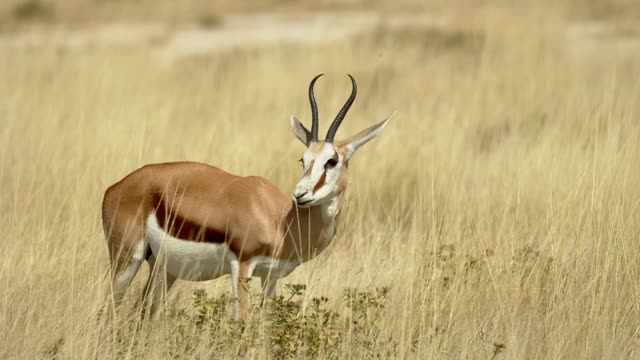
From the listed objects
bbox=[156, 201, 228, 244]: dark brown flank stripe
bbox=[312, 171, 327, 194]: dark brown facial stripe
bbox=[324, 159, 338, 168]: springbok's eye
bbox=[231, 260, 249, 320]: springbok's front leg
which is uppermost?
bbox=[324, 159, 338, 168]: springbok's eye

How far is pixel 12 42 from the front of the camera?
58.3ft

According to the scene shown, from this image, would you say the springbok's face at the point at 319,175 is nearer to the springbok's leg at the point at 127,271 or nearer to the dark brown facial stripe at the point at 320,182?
the dark brown facial stripe at the point at 320,182

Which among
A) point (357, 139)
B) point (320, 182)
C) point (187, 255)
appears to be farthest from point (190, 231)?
point (357, 139)

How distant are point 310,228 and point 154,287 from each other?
92 centimetres

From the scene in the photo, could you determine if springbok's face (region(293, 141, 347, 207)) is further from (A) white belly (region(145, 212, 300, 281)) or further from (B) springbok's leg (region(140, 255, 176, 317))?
(B) springbok's leg (region(140, 255, 176, 317))

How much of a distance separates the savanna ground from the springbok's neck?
272mm

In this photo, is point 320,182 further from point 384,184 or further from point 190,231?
point 384,184

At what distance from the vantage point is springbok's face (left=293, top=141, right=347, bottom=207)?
208 inches

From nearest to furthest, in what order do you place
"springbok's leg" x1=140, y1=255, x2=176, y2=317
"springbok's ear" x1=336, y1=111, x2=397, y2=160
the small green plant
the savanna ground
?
1. the small green plant
2. the savanna ground
3. "springbok's ear" x1=336, y1=111, x2=397, y2=160
4. "springbok's leg" x1=140, y1=255, x2=176, y2=317

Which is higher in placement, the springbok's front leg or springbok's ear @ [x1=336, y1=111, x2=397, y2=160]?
springbok's ear @ [x1=336, y1=111, x2=397, y2=160]

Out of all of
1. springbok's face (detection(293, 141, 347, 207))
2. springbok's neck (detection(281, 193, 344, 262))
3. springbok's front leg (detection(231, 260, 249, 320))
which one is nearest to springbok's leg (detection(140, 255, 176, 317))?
springbok's front leg (detection(231, 260, 249, 320))

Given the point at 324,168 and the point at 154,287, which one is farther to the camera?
the point at 154,287

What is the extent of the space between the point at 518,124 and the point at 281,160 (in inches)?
119

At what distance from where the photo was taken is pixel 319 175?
17.6 ft
